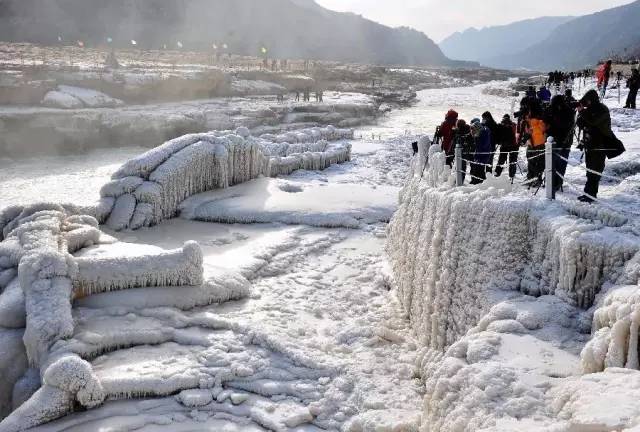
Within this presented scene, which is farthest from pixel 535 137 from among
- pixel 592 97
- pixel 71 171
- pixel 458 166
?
pixel 71 171

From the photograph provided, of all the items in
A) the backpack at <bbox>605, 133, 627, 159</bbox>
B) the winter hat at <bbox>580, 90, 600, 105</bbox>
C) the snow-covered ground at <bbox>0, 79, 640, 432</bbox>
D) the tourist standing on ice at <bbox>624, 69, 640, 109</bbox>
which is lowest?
the snow-covered ground at <bbox>0, 79, 640, 432</bbox>

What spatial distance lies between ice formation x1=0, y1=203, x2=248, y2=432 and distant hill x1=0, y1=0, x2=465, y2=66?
221 feet

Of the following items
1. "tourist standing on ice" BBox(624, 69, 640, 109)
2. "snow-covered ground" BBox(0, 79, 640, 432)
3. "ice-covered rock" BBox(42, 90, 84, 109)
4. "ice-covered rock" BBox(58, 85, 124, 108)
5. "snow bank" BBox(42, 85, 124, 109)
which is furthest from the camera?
"ice-covered rock" BBox(58, 85, 124, 108)

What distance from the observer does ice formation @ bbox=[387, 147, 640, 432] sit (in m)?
4.60

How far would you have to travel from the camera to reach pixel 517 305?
20.4 feet

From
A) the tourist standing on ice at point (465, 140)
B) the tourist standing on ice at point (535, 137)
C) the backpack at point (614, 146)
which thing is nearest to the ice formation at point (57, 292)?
Answer: the tourist standing on ice at point (465, 140)

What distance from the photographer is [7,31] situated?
220 feet

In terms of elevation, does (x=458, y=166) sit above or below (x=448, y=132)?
below

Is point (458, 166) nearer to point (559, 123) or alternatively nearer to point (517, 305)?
point (559, 123)

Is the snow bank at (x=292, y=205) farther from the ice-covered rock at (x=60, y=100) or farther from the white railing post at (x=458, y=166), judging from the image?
the ice-covered rock at (x=60, y=100)

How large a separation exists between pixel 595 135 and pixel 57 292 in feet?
28.4

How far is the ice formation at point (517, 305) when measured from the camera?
181 inches

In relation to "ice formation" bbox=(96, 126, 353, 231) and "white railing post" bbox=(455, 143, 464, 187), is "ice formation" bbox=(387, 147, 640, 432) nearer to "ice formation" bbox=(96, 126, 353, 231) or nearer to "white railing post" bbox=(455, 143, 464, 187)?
"white railing post" bbox=(455, 143, 464, 187)

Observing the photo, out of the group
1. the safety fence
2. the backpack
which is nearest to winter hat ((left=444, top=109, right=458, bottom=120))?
the safety fence
